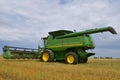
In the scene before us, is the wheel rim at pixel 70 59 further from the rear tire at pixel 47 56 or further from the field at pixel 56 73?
the field at pixel 56 73

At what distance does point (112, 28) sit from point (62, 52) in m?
5.64

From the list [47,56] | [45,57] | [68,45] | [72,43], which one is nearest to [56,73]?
[72,43]

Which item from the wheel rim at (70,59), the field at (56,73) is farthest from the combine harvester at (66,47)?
the field at (56,73)

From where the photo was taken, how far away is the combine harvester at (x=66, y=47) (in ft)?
73.3

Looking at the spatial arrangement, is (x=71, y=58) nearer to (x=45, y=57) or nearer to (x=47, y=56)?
(x=47, y=56)

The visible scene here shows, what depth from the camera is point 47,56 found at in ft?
81.6

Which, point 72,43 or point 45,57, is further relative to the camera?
point 45,57

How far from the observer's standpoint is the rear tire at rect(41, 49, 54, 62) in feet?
79.7

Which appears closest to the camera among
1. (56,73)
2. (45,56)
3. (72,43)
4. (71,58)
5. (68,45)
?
(56,73)

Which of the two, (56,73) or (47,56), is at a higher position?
(47,56)

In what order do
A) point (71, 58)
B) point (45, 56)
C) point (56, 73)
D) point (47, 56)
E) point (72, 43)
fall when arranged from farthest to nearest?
point (45, 56), point (47, 56), point (72, 43), point (71, 58), point (56, 73)

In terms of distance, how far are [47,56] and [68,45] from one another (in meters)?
2.85

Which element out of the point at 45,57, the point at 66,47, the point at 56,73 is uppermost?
the point at 66,47

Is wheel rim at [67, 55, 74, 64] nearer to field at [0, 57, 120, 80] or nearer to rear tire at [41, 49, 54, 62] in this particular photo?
rear tire at [41, 49, 54, 62]
